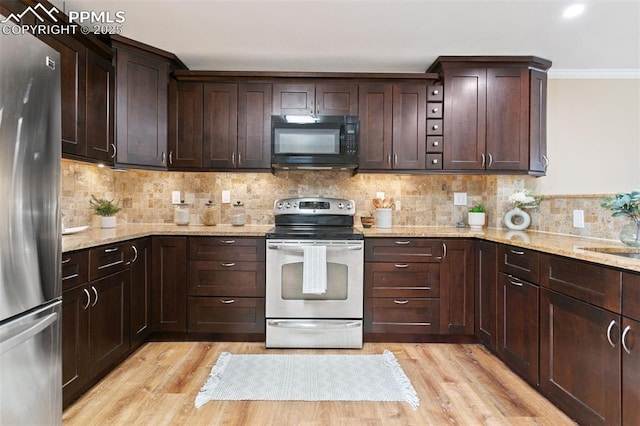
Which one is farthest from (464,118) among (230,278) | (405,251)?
(230,278)

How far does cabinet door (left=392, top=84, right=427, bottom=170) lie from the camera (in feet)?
10.3

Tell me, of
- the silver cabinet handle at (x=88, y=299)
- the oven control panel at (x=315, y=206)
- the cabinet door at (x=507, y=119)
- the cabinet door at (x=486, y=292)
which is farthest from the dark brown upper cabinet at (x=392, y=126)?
the silver cabinet handle at (x=88, y=299)

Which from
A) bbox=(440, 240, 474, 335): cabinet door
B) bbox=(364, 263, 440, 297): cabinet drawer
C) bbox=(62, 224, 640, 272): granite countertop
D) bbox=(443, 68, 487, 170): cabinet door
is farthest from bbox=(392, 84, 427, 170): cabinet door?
bbox=(364, 263, 440, 297): cabinet drawer

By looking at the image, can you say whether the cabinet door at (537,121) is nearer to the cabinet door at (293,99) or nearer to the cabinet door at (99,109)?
the cabinet door at (293,99)

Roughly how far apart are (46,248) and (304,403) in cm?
152

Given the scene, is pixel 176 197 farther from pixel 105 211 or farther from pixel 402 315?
pixel 402 315

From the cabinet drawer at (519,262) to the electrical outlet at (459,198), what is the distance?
3.42 ft

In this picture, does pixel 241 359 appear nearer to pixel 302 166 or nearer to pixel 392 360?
pixel 392 360

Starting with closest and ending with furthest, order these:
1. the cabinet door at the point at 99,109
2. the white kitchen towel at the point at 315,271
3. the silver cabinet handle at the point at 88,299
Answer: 1. the silver cabinet handle at the point at 88,299
2. the cabinet door at the point at 99,109
3. the white kitchen towel at the point at 315,271

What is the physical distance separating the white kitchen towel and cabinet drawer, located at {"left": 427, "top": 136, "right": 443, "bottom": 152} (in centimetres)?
135

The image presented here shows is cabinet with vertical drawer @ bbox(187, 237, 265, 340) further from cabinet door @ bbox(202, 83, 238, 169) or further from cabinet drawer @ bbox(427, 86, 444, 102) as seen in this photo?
cabinet drawer @ bbox(427, 86, 444, 102)

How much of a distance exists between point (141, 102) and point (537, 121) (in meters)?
3.37

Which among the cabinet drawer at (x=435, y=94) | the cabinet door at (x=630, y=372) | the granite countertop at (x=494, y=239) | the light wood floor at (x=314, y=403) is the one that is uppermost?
the cabinet drawer at (x=435, y=94)

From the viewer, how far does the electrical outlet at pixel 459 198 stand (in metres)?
3.50
